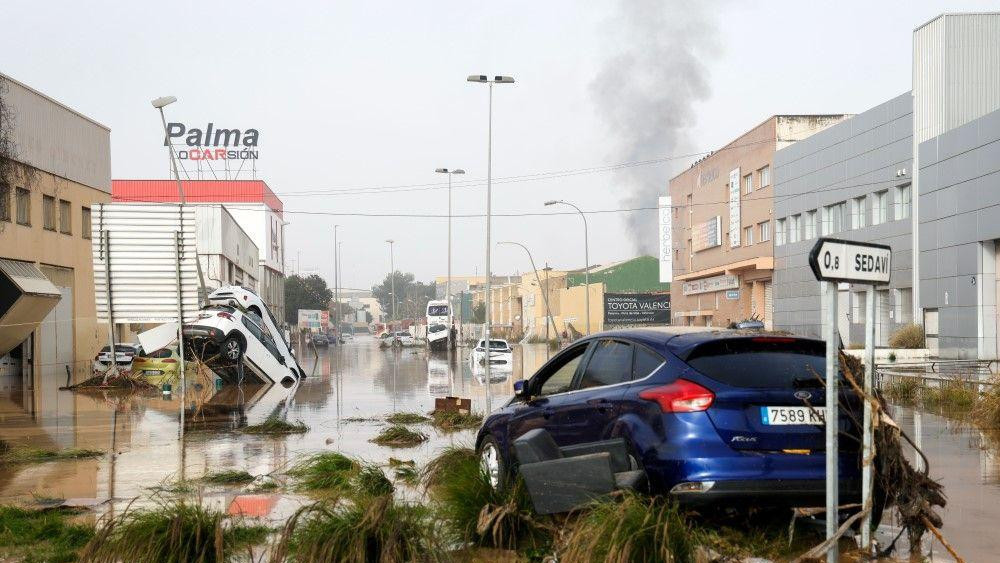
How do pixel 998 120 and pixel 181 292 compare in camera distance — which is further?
pixel 998 120

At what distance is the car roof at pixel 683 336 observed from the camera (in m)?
7.02

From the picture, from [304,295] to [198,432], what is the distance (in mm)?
118478

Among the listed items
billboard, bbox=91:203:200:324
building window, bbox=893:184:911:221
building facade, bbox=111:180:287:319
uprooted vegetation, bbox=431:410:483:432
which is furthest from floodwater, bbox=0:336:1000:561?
building facade, bbox=111:180:287:319

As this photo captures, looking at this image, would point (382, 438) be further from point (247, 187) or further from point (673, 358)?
point (247, 187)

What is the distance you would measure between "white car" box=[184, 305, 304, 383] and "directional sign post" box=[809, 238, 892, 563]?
71.4 feet

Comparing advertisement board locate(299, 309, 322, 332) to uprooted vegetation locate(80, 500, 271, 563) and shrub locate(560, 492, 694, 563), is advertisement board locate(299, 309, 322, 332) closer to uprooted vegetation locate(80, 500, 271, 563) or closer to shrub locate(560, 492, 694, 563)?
uprooted vegetation locate(80, 500, 271, 563)

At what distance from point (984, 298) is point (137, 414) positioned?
25.0 metres

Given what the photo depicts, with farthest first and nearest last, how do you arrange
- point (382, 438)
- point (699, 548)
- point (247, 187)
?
point (247, 187), point (382, 438), point (699, 548)

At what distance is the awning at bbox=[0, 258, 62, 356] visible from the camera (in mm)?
26391

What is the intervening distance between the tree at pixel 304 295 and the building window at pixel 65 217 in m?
93.7

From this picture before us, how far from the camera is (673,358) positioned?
276 inches

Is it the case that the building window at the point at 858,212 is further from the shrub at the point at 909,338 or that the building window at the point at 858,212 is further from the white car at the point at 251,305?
the white car at the point at 251,305

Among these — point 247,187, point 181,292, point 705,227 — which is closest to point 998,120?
point 181,292

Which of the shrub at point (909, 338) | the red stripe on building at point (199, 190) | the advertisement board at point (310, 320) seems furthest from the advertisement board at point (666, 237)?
the red stripe on building at point (199, 190)
